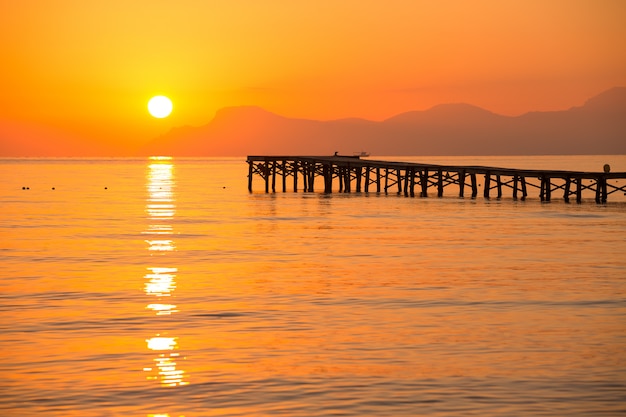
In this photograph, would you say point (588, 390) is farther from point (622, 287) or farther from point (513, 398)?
point (622, 287)

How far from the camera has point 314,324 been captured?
20047 mm

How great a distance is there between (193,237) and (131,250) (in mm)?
6460

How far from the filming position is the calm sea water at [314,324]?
1396 cm

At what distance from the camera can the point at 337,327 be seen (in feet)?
64.4

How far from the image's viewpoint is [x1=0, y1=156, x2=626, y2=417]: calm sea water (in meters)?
14.0

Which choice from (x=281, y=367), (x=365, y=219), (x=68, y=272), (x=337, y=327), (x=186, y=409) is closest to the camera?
(x=186, y=409)

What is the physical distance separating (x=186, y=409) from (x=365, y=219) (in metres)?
40.5

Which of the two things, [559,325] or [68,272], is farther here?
[68,272]

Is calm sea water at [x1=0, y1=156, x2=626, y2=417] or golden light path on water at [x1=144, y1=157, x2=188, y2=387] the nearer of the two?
calm sea water at [x1=0, y1=156, x2=626, y2=417]

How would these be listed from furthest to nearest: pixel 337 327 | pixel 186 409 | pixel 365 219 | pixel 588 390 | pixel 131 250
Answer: pixel 365 219 < pixel 131 250 < pixel 337 327 < pixel 588 390 < pixel 186 409

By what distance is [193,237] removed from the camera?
43.1m

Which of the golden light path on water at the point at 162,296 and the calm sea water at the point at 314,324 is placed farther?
the golden light path on water at the point at 162,296

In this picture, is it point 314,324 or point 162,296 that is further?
point 162,296

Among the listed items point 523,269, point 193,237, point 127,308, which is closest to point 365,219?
point 193,237
